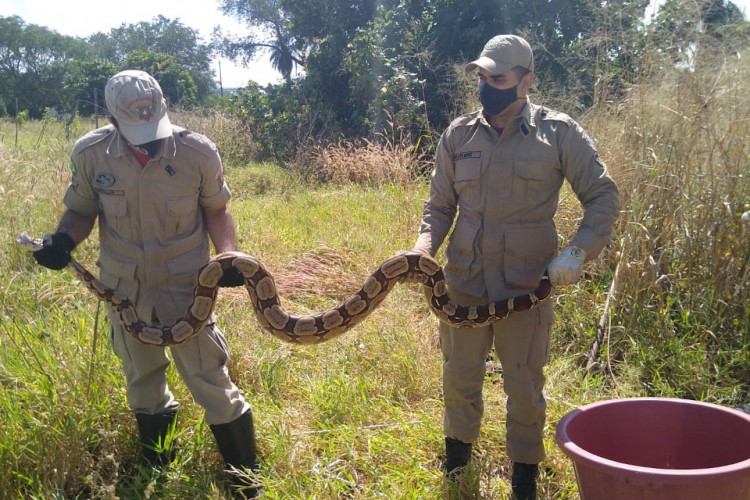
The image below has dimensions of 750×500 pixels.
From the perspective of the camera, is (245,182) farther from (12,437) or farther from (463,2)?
(12,437)

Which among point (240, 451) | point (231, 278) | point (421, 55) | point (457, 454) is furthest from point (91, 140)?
point (421, 55)

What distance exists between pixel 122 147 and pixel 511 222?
7.20ft

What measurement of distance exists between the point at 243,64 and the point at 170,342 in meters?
30.5

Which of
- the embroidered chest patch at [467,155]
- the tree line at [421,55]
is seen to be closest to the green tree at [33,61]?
the tree line at [421,55]

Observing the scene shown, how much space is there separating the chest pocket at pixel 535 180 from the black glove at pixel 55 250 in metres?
2.53

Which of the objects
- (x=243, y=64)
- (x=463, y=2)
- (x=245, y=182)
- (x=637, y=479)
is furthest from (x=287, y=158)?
(x=243, y=64)

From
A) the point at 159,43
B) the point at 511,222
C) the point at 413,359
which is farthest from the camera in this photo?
the point at 159,43

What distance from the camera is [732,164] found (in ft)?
15.9

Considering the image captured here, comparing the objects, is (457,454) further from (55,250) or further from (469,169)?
(55,250)

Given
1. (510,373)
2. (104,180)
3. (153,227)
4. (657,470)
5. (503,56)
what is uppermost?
(503,56)

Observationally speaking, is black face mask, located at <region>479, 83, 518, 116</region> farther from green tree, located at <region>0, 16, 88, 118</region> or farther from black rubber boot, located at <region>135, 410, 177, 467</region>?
green tree, located at <region>0, 16, 88, 118</region>

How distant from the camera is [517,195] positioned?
331cm

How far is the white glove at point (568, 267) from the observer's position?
2986mm

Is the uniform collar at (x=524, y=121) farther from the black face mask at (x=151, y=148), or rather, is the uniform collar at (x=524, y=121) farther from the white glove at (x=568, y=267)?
the black face mask at (x=151, y=148)
